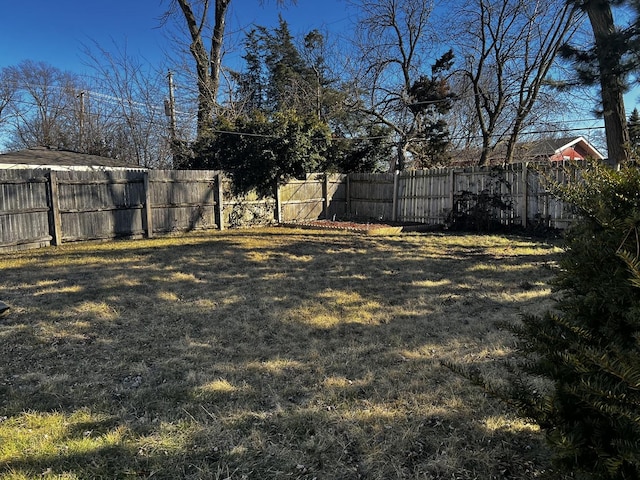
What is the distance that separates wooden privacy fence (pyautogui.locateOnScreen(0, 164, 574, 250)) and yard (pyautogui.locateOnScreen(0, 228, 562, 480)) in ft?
8.38

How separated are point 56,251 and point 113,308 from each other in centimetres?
460

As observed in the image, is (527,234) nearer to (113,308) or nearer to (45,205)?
(113,308)

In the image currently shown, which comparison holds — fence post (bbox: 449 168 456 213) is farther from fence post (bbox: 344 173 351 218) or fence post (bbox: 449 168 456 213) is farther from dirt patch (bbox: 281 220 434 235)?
fence post (bbox: 344 173 351 218)

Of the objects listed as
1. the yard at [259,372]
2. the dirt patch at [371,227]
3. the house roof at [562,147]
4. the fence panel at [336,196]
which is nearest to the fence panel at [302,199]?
the fence panel at [336,196]

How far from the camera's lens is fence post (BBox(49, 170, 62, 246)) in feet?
28.9

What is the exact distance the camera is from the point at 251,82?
21484 millimetres

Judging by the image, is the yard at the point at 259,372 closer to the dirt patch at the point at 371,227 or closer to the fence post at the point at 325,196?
the dirt patch at the point at 371,227

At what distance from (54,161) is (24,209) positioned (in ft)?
17.3

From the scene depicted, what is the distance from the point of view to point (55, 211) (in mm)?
8875

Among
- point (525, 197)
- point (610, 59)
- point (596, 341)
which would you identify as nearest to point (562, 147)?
point (525, 197)

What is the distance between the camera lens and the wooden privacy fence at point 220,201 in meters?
8.66

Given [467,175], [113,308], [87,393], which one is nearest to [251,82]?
[467,175]

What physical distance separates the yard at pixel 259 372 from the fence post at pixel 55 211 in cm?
246

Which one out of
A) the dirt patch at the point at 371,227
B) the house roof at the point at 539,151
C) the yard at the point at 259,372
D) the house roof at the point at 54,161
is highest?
the house roof at the point at 539,151
